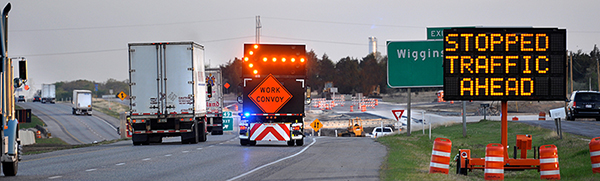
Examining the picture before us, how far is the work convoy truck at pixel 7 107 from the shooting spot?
41.8 ft

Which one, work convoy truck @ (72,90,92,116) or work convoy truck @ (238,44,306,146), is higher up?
work convoy truck @ (238,44,306,146)

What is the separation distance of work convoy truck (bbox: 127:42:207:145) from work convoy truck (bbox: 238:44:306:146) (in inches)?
121

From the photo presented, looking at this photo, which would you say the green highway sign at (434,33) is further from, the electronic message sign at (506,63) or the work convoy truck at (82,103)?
the work convoy truck at (82,103)

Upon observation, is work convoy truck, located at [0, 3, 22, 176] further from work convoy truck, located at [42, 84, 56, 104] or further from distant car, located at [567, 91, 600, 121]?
work convoy truck, located at [42, 84, 56, 104]

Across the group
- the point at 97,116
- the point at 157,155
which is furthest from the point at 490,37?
the point at 97,116

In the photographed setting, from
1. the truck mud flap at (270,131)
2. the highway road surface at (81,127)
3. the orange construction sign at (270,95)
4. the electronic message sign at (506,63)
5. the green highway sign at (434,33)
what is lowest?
the highway road surface at (81,127)

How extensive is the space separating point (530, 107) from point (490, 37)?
6701 centimetres

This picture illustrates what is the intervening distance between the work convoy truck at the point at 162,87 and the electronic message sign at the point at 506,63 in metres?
14.2

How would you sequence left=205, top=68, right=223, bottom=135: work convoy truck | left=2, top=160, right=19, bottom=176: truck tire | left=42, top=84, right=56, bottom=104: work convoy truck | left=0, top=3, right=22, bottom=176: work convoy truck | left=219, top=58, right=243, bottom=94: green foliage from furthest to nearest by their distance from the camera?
left=219, top=58, right=243, bottom=94: green foliage → left=42, top=84, right=56, bottom=104: work convoy truck → left=205, top=68, right=223, bottom=135: work convoy truck → left=2, top=160, right=19, bottom=176: truck tire → left=0, top=3, right=22, bottom=176: work convoy truck

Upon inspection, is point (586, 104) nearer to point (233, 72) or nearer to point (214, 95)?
point (214, 95)

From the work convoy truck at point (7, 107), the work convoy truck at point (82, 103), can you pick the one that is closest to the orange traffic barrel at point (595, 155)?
the work convoy truck at point (7, 107)

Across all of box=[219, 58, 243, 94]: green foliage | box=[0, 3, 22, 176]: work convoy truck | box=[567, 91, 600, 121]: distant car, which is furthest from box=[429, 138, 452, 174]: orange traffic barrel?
box=[219, 58, 243, 94]: green foliage

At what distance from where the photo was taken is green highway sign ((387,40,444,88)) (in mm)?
31719

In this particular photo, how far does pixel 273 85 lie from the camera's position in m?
24.4
